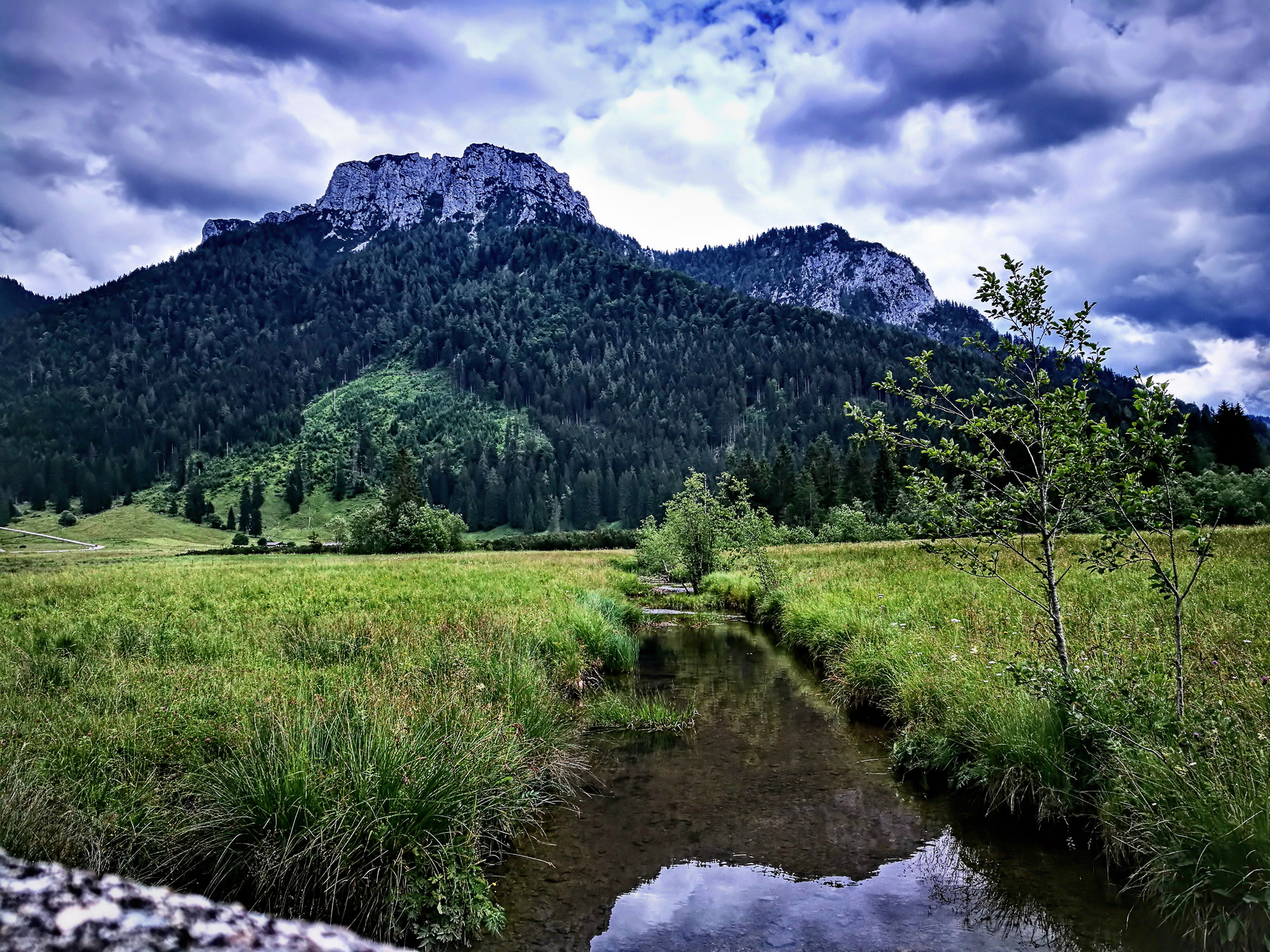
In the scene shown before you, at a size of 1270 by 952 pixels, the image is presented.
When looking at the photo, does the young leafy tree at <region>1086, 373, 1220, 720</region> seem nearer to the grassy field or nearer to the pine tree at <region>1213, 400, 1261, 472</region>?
the pine tree at <region>1213, 400, 1261, 472</region>

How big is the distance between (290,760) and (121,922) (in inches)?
293

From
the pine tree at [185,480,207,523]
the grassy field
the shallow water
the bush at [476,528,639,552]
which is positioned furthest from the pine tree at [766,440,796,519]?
the pine tree at [185,480,207,523]

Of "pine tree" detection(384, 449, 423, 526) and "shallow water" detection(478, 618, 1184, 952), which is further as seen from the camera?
"pine tree" detection(384, 449, 423, 526)

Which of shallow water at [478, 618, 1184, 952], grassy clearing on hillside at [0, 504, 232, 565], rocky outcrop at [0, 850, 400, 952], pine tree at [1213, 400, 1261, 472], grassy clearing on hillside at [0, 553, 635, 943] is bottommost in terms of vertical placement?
grassy clearing on hillside at [0, 504, 232, 565]

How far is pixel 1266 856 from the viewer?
5938 millimetres

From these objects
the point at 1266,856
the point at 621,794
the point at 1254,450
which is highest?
the point at 1254,450

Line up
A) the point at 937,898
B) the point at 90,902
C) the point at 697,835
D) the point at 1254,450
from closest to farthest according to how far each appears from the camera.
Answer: the point at 90,902
the point at 937,898
the point at 697,835
the point at 1254,450

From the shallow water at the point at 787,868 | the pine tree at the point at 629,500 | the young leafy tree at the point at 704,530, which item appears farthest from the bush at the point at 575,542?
the shallow water at the point at 787,868

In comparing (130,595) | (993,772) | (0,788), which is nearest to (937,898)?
(993,772)

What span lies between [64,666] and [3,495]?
653 feet

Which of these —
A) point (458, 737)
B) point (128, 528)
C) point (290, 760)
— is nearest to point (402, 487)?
point (458, 737)

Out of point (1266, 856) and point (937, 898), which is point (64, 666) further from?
point (1266, 856)

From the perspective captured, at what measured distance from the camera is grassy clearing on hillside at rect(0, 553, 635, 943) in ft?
22.5

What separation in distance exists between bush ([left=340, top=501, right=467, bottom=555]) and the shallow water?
73.5 m
